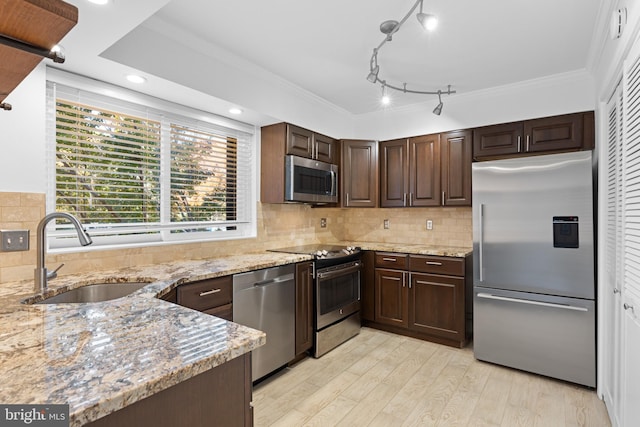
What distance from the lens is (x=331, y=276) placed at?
3174mm

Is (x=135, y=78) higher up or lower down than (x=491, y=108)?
lower down

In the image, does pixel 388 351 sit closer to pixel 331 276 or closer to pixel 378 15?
pixel 331 276

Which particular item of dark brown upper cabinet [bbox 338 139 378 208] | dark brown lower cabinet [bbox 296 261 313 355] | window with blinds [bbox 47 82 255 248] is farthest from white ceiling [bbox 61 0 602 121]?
dark brown lower cabinet [bbox 296 261 313 355]

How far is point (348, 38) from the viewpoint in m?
2.34

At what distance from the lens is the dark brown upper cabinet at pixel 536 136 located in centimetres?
282

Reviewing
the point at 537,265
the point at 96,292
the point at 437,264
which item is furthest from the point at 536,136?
the point at 96,292

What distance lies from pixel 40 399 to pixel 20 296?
3.96 feet

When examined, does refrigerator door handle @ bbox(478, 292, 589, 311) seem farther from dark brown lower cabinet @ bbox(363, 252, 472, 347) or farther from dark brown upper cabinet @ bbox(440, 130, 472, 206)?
dark brown upper cabinet @ bbox(440, 130, 472, 206)

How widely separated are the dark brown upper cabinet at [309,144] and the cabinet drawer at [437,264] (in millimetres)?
1439

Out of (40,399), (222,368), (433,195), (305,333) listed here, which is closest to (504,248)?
(433,195)

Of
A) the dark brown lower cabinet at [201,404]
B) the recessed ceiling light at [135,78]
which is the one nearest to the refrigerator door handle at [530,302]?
the dark brown lower cabinet at [201,404]

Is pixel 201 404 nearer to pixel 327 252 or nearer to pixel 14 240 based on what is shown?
pixel 14 240

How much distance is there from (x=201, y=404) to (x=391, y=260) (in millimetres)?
2795

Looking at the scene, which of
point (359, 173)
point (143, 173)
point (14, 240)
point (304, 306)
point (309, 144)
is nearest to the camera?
point (14, 240)
